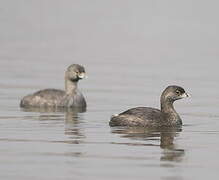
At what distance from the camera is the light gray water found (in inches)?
Result: 888

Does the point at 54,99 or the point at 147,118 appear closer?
the point at 147,118

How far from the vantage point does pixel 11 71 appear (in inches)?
1825

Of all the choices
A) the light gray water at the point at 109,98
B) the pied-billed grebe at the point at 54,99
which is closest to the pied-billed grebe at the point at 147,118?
the light gray water at the point at 109,98

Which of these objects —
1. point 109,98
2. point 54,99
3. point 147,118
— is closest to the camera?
point 147,118

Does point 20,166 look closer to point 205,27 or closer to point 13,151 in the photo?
point 13,151

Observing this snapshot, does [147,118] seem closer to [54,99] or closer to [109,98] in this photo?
[54,99]

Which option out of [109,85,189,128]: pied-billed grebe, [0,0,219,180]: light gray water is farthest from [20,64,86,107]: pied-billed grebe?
[109,85,189,128]: pied-billed grebe

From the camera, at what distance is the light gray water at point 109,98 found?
22.5 metres

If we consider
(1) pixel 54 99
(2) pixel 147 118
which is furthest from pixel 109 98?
(2) pixel 147 118

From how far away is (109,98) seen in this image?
122 feet

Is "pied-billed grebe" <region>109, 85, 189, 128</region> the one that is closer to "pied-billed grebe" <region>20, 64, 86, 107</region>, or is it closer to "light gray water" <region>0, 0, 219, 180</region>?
"light gray water" <region>0, 0, 219, 180</region>

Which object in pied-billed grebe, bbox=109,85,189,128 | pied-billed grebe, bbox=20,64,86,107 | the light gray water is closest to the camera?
the light gray water

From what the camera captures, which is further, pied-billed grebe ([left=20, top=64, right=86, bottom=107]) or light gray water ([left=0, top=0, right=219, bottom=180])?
pied-billed grebe ([left=20, top=64, right=86, bottom=107])

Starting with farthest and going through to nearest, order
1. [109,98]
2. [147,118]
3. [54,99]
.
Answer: [109,98] → [54,99] → [147,118]
